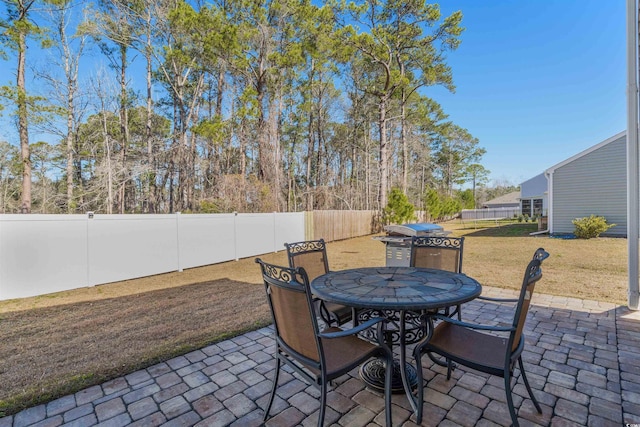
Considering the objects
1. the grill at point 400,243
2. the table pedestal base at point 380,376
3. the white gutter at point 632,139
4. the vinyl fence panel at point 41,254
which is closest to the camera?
the table pedestal base at point 380,376

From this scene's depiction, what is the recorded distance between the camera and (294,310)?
61.6 inches

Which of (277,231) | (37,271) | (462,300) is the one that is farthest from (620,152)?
(37,271)

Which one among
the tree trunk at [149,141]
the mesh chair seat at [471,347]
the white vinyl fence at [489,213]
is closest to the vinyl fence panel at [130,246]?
the tree trunk at [149,141]

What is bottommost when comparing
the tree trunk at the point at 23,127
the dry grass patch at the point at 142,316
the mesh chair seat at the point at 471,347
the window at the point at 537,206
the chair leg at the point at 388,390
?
the dry grass patch at the point at 142,316

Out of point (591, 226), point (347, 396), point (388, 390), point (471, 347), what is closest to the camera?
point (388, 390)

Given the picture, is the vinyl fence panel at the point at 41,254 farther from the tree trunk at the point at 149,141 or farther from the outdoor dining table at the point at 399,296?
the tree trunk at the point at 149,141

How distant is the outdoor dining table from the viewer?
1752 mm

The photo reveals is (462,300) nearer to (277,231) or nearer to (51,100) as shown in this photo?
(277,231)

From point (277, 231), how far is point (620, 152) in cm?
1255

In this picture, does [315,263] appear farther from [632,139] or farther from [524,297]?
[632,139]

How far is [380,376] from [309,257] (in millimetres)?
1273

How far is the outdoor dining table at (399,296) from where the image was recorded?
175cm

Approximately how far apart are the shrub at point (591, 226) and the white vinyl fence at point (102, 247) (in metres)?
11.9

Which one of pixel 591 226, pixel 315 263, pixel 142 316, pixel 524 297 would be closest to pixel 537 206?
pixel 591 226
